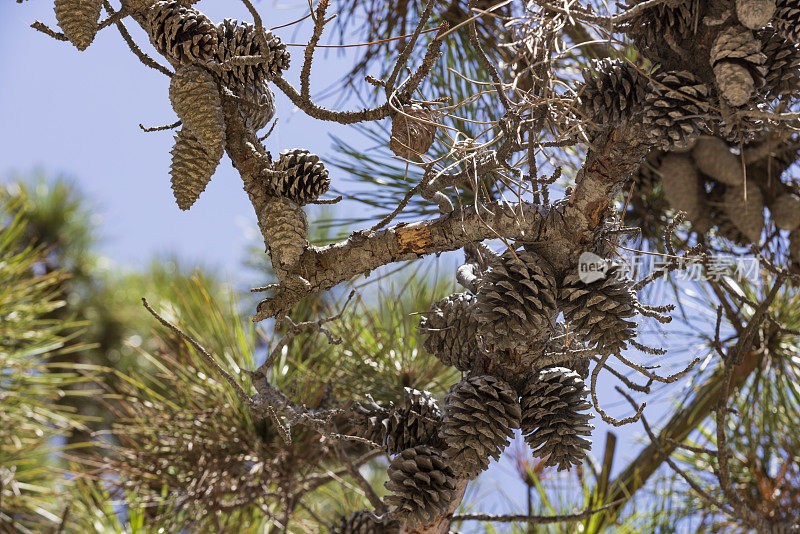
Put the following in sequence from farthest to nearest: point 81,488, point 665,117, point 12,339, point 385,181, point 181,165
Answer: point 12,339 → point 81,488 → point 385,181 → point 181,165 → point 665,117

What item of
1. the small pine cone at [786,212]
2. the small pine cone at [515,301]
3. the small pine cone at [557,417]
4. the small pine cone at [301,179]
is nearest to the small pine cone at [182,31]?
the small pine cone at [301,179]

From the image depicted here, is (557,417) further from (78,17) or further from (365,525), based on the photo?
(78,17)

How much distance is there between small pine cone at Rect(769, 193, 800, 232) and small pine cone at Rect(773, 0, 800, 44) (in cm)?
58

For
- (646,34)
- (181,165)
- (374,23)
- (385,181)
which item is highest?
(374,23)

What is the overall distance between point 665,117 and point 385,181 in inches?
20.1

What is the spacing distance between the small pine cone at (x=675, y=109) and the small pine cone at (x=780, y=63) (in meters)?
0.06

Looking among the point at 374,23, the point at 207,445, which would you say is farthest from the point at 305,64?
the point at 207,445

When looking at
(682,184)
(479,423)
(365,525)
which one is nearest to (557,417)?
(479,423)

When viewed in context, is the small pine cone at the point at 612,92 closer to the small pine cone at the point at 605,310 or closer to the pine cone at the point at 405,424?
the small pine cone at the point at 605,310

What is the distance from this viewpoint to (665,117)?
0.52m

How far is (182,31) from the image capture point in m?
0.63

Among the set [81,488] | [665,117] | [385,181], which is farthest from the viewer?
[81,488]

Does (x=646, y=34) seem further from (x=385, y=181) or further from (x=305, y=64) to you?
(x=385, y=181)

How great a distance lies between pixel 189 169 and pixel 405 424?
323 mm
